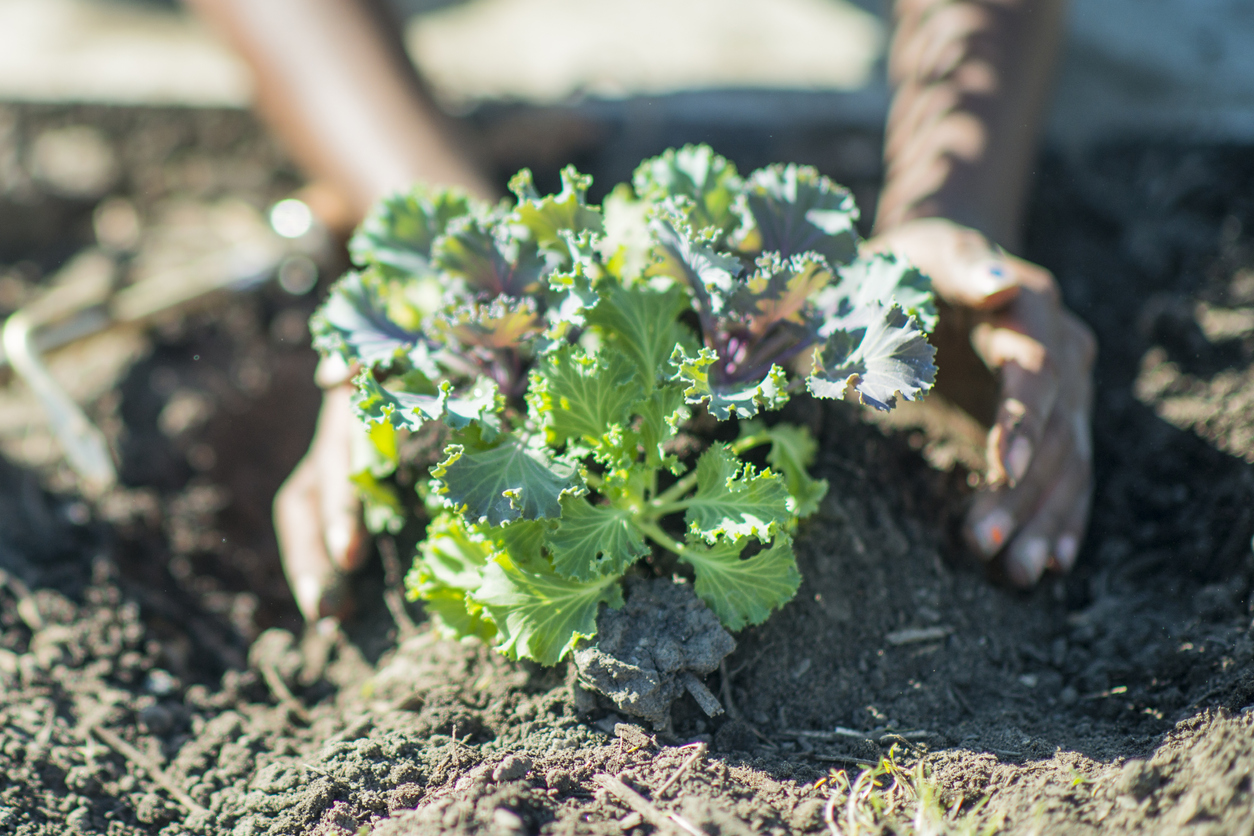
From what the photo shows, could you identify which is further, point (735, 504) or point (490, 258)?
point (490, 258)

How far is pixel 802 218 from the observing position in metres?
1.98

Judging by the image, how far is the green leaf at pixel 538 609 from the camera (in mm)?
1735

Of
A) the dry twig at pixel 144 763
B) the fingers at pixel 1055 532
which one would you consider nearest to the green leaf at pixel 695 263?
the fingers at pixel 1055 532

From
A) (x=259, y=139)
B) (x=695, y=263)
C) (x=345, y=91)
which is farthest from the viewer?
(x=259, y=139)

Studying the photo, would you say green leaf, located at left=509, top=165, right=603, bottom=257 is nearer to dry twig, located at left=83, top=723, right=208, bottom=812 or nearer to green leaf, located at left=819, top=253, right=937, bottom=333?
green leaf, located at left=819, top=253, right=937, bottom=333

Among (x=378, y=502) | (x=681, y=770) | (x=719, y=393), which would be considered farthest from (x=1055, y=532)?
(x=378, y=502)

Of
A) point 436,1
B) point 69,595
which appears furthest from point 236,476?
point 436,1

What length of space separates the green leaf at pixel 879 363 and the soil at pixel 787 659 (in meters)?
0.37

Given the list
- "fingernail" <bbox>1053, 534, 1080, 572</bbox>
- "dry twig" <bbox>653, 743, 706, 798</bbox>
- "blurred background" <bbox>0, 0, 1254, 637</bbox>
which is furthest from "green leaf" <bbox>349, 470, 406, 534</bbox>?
"fingernail" <bbox>1053, 534, 1080, 572</bbox>

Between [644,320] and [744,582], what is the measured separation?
0.58 meters

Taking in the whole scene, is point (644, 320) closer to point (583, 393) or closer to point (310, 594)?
point (583, 393)

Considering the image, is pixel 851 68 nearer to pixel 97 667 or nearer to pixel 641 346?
pixel 641 346

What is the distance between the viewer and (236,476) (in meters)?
3.14

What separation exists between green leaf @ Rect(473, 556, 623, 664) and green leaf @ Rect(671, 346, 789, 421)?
1.32 ft
